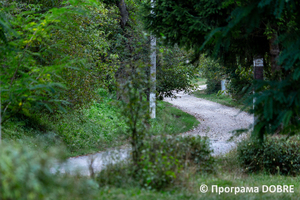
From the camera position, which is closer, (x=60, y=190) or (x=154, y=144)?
(x=60, y=190)

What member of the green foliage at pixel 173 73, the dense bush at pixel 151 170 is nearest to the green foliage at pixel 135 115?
the dense bush at pixel 151 170

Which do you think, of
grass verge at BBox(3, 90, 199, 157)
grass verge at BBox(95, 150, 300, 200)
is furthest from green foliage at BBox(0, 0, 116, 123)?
grass verge at BBox(95, 150, 300, 200)

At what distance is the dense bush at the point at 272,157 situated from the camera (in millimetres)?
9422

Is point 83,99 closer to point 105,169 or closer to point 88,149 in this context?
point 88,149

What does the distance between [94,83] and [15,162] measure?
9.42 metres

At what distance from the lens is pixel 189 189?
5723mm

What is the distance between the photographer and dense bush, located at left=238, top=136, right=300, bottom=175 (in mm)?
9422

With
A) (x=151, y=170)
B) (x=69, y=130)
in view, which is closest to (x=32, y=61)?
(x=151, y=170)

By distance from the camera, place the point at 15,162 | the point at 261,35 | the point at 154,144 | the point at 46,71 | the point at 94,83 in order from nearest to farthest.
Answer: the point at 15,162 → the point at 154,144 → the point at 46,71 → the point at 261,35 → the point at 94,83

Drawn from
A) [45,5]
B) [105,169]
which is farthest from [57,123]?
[105,169]

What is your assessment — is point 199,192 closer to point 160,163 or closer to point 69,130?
point 160,163

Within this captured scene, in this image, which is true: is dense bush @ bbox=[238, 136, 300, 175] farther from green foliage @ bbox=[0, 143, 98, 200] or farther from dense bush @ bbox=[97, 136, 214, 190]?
green foliage @ bbox=[0, 143, 98, 200]

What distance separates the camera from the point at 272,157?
31.1 feet

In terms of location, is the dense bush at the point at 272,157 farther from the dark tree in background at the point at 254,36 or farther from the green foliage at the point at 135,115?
the green foliage at the point at 135,115
